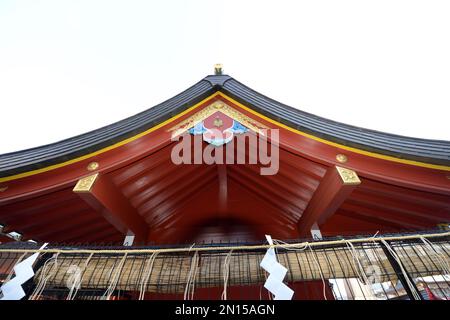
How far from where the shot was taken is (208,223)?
5070mm

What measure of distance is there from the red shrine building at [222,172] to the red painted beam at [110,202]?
0.02 metres

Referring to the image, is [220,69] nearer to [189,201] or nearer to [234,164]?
[234,164]

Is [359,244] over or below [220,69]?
below

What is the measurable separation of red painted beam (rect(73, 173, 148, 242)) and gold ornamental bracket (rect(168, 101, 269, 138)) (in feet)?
4.23

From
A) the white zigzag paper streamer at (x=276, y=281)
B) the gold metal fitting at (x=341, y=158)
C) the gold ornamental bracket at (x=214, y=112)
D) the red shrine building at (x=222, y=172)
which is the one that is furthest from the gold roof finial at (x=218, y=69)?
the white zigzag paper streamer at (x=276, y=281)

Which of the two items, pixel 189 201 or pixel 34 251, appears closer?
pixel 34 251

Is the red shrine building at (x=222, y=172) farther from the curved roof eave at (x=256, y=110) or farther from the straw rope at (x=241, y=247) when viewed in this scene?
the straw rope at (x=241, y=247)

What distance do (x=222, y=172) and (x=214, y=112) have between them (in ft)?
4.15

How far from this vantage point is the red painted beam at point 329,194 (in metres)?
2.88

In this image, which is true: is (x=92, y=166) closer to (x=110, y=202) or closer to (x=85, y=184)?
(x=85, y=184)
